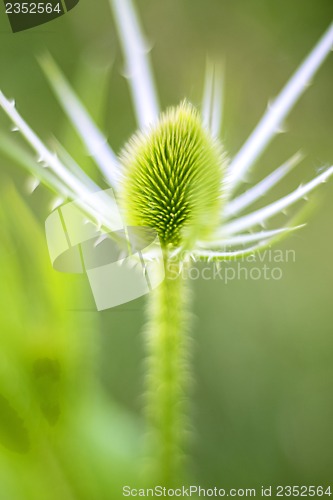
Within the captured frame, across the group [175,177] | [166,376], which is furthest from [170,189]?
[166,376]

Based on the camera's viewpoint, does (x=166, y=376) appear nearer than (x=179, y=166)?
Yes

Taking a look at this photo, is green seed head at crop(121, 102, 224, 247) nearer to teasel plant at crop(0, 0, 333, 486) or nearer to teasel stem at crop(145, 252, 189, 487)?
teasel plant at crop(0, 0, 333, 486)

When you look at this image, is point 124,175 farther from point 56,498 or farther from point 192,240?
point 56,498

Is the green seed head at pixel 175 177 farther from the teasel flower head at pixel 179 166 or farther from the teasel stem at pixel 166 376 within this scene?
the teasel stem at pixel 166 376

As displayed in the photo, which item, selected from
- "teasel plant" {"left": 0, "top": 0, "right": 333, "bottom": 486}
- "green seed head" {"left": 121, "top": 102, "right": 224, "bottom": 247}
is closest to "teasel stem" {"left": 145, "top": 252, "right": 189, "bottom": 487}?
"teasel plant" {"left": 0, "top": 0, "right": 333, "bottom": 486}

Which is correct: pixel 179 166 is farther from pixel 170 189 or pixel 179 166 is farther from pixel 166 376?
pixel 166 376

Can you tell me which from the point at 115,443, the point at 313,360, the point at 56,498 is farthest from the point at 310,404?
the point at 56,498

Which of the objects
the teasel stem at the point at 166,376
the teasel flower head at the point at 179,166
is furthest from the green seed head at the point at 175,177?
the teasel stem at the point at 166,376
